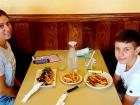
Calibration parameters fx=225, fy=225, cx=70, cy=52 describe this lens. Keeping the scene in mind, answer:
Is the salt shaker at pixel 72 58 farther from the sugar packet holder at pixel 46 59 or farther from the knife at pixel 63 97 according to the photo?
the knife at pixel 63 97

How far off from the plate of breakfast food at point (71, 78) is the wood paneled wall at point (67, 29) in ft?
2.37

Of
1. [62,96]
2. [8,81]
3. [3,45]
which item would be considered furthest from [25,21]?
[62,96]

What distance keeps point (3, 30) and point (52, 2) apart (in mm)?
664

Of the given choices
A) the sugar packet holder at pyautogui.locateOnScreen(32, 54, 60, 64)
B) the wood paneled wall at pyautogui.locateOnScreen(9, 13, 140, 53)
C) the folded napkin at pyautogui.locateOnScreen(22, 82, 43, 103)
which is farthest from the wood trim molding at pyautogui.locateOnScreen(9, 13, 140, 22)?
the folded napkin at pyautogui.locateOnScreen(22, 82, 43, 103)

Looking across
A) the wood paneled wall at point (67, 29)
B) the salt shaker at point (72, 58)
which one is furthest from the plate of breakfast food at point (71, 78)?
the wood paneled wall at point (67, 29)

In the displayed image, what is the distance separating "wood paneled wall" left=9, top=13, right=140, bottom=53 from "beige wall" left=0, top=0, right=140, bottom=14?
0.15ft

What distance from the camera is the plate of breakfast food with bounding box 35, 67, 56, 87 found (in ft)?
5.09

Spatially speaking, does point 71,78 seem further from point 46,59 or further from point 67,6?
point 67,6

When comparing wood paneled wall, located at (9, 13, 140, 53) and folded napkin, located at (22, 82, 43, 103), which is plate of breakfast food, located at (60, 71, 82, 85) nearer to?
folded napkin, located at (22, 82, 43, 103)

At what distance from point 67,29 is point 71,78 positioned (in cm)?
80

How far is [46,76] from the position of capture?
1621 millimetres

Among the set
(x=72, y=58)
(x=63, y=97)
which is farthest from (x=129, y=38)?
(x=63, y=97)

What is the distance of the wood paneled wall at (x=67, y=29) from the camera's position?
2223 millimetres

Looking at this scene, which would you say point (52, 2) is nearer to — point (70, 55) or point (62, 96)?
point (70, 55)
